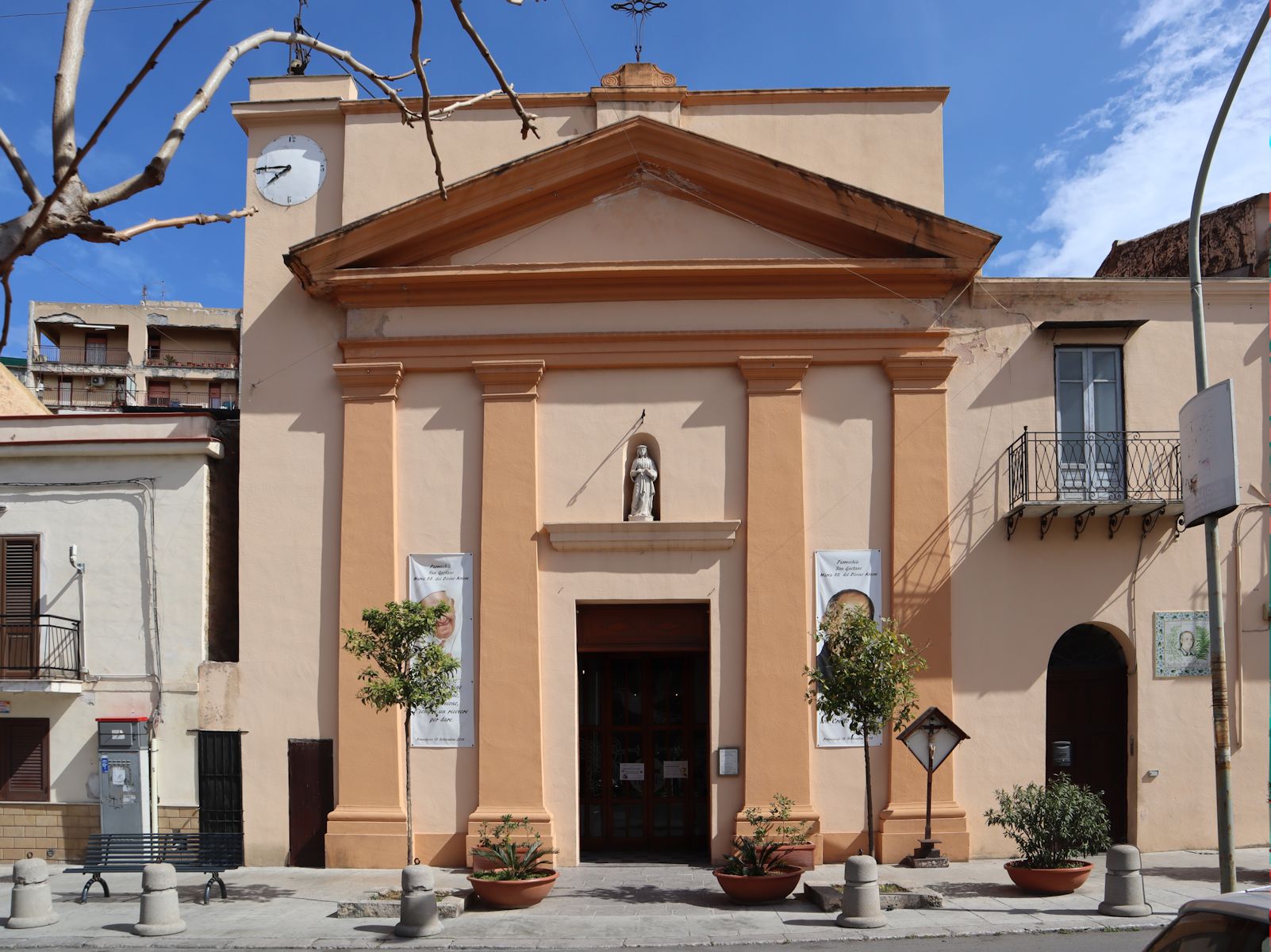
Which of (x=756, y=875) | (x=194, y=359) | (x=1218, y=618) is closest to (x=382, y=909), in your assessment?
(x=756, y=875)

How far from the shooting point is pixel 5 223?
16.0 feet

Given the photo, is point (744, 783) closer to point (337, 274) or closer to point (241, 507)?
point (241, 507)

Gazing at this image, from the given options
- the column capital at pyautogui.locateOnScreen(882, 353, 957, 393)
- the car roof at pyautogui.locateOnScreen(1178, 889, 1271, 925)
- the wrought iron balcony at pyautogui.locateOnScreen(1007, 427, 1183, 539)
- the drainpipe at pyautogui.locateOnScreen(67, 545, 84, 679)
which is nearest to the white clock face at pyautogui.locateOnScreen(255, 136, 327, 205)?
the drainpipe at pyautogui.locateOnScreen(67, 545, 84, 679)

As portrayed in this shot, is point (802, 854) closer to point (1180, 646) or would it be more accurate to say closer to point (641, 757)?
point (641, 757)

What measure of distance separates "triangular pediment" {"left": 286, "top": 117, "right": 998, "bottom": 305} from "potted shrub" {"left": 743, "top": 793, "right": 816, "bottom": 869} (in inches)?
300

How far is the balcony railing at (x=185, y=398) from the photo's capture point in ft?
178

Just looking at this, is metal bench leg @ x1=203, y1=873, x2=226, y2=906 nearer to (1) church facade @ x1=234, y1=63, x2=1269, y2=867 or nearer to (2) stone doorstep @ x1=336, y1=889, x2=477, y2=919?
(2) stone doorstep @ x1=336, y1=889, x2=477, y2=919

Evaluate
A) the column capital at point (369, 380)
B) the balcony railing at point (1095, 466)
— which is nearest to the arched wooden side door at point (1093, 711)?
the balcony railing at point (1095, 466)

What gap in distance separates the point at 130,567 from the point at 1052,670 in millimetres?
13569

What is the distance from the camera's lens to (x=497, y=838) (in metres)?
14.7

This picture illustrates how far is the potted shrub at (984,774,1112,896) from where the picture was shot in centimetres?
1348

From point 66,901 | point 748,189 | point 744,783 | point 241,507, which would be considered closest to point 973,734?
point 744,783

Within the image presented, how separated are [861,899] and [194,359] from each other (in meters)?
50.2

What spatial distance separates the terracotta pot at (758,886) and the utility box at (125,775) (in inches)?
323
